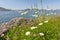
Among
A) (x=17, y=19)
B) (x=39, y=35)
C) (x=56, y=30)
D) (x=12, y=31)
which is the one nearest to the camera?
(x=39, y=35)

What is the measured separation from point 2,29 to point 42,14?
132 centimetres

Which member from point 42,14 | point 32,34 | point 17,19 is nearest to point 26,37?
point 32,34

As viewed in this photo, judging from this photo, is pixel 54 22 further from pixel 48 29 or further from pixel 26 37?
pixel 26 37

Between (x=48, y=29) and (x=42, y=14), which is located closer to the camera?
(x=48, y=29)

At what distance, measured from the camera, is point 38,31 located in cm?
756

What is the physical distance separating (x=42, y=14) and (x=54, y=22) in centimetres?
46

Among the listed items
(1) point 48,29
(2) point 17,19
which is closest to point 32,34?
(1) point 48,29

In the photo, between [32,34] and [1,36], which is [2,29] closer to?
[1,36]

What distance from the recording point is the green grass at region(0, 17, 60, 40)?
23.6ft

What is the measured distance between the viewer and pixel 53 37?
284 inches

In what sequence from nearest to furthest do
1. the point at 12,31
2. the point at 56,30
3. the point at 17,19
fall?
the point at 56,30
the point at 12,31
the point at 17,19

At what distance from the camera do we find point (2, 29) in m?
8.62

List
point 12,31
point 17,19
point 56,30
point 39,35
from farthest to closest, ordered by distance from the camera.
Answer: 1. point 17,19
2. point 12,31
3. point 56,30
4. point 39,35

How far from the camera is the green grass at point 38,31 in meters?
7.18
